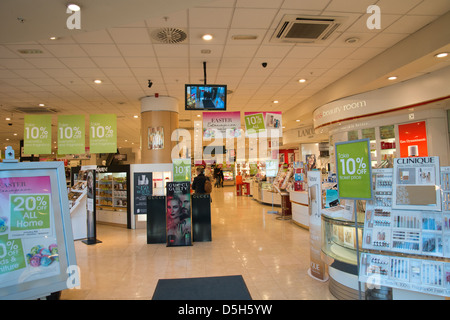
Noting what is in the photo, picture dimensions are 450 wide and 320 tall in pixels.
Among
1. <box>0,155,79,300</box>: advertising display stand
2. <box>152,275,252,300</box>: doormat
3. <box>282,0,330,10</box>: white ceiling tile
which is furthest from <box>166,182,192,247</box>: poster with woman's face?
<box>282,0,330,10</box>: white ceiling tile

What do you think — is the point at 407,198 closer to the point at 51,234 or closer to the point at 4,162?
the point at 51,234

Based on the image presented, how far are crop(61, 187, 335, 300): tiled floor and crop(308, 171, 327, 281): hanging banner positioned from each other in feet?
0.49

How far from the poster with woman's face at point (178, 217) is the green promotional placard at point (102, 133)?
10.0 ft

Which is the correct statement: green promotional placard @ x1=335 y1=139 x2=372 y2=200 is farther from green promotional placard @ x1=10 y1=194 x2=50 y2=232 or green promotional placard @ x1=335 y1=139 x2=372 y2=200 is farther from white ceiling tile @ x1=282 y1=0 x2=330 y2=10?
green promotional placard @ x1=10 y1=194 x2=50 y2=232

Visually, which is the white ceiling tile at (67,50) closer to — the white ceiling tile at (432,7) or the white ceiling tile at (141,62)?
the white ceiling tile at (141,62)

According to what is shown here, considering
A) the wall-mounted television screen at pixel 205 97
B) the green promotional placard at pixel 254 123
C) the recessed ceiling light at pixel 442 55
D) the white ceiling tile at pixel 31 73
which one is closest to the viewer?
the recessed ceiling light at pixel 442 55

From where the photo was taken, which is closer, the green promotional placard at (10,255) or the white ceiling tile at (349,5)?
the green promotional placard at (10,255)

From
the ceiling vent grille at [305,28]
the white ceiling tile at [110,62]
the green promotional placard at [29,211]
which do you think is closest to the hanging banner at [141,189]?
the white ceiling tile at [110,62]

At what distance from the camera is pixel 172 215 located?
599cm

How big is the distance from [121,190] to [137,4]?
248 inches

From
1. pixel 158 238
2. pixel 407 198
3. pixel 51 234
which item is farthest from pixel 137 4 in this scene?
pixel 158 238

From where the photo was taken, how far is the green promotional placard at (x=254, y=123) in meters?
9.26

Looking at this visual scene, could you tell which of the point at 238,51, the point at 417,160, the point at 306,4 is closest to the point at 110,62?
the point at 238,51

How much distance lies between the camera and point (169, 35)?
507 centimetres
